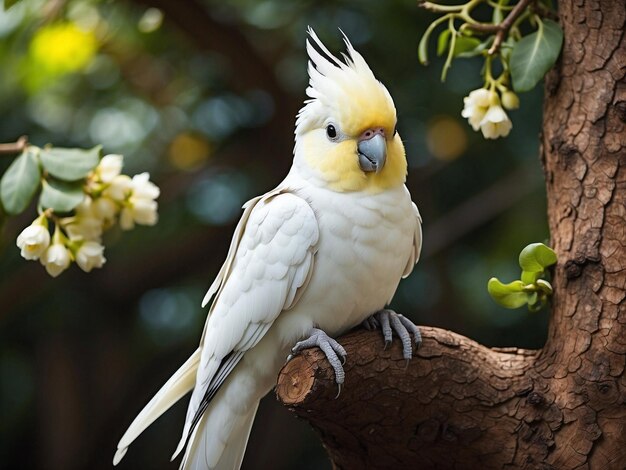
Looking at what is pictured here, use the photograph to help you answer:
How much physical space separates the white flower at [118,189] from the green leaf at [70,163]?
0.06 metres

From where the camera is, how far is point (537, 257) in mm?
1567

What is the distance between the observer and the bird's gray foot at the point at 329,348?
1.38 meters

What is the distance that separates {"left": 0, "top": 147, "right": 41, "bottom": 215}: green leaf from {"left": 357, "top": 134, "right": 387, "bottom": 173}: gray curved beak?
714mm

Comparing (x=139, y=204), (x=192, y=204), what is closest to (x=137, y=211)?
(x=139, y=204)

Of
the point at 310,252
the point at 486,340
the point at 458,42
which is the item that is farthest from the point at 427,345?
the point at 486,340

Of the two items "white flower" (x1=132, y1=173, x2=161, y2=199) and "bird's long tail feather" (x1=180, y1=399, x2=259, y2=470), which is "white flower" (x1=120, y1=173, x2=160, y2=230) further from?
"bird's long tail feather" (x1=180, y1=399, x2=259, y2=470)

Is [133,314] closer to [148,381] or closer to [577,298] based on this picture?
[148,381]

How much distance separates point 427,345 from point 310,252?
295mm

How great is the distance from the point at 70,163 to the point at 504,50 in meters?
0.97

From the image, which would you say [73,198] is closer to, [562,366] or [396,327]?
[396,327]

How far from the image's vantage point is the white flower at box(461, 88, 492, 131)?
1.66 m

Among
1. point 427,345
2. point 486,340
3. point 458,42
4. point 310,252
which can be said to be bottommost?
point 486,340

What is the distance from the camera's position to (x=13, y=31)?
2.17 metres

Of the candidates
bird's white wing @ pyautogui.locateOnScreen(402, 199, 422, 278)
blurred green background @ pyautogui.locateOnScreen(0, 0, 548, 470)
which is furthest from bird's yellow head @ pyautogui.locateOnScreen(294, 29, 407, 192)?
blurred green background @ pyautogui.locateOnScreen(0, 0, 548, 470)
